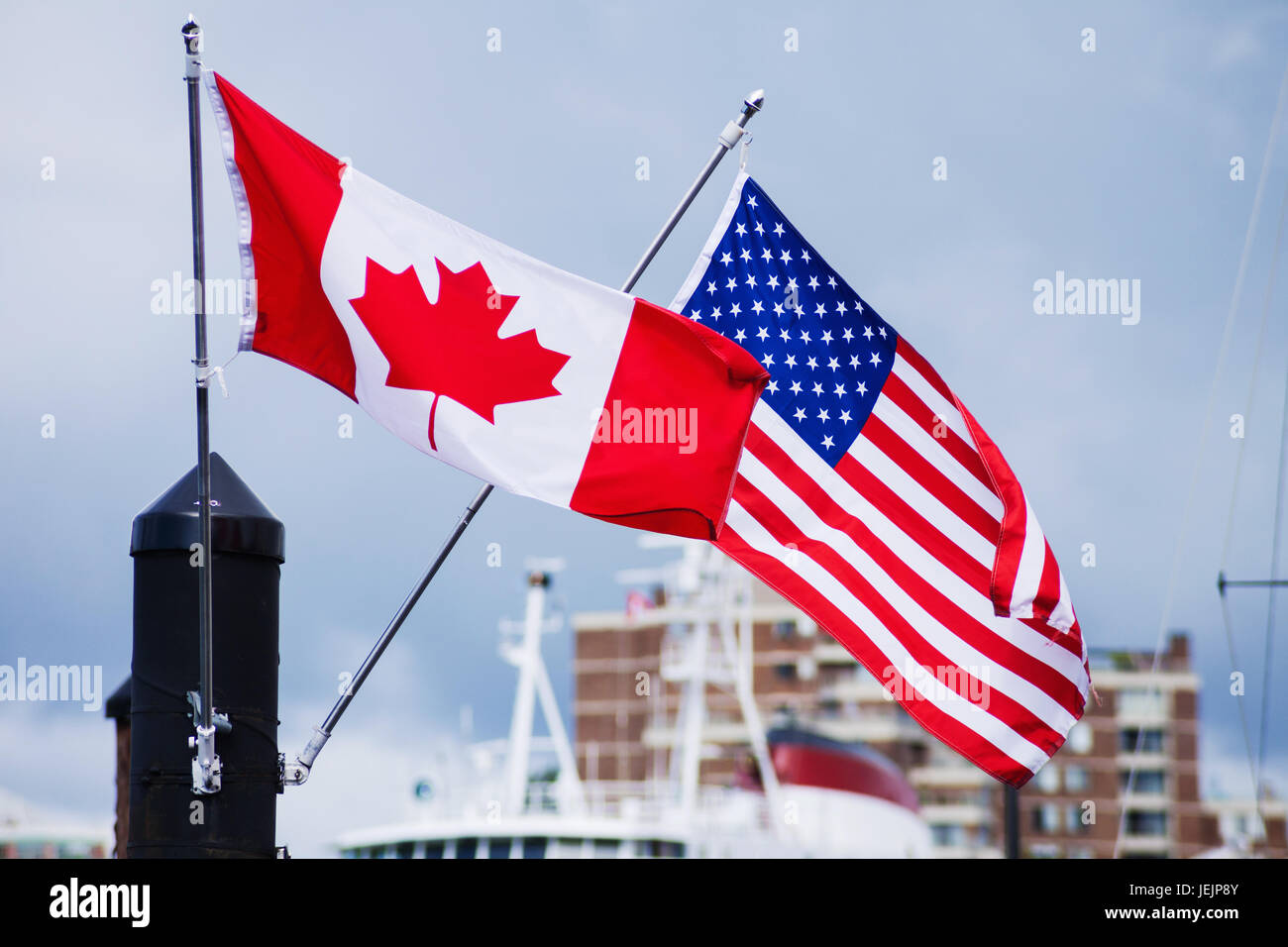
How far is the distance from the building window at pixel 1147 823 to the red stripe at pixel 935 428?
11196 cm

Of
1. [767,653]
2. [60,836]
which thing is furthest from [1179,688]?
[60,836]

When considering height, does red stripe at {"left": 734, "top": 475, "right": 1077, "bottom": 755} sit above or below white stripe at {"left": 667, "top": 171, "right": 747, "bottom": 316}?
below

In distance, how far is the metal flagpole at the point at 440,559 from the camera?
8.48 m

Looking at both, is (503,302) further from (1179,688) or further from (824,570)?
(1179,688)

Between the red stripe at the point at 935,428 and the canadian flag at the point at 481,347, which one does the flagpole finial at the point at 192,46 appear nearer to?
the canadian flag at the point at 481,347

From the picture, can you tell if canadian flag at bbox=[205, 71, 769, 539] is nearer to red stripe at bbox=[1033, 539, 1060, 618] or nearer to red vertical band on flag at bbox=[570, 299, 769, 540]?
red vertical band on flag at bbox=[570, 299, 769, 540]

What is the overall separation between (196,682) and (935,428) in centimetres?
528

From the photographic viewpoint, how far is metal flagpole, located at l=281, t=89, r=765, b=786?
334 inches

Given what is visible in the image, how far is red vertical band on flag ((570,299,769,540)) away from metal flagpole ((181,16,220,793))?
2.01 metres

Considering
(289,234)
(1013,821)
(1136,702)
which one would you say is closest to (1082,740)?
(1136,702)

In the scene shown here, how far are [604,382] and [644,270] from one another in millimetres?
762

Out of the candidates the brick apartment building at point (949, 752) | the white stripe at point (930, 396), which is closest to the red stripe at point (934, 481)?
the white stripe at point (930, 396)

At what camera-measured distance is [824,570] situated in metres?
11.1

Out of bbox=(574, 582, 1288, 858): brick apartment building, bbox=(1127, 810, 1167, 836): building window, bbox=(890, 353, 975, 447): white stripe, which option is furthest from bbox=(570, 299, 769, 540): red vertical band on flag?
bbox=(1127, 810, 1167, 836): building window
